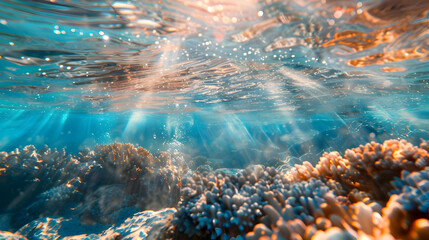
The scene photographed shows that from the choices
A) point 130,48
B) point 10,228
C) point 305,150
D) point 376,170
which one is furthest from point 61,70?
point 305,150

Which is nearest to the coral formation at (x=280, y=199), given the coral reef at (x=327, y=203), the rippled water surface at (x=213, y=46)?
the coral reef at (x=327, y=203)

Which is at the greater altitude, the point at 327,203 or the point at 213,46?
the point at 213,46

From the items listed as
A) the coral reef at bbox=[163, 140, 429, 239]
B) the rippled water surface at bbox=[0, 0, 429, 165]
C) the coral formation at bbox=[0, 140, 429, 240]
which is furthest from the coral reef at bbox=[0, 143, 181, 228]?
the rippled water surface at bbox=[0, 0, 429, 165]

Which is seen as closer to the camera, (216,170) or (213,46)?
(216,170)

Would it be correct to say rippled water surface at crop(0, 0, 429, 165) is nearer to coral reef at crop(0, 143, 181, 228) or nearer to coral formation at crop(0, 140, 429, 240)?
coral formation at crop(0, 140, 429, 240)

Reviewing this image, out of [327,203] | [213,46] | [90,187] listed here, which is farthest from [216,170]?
[90,187]

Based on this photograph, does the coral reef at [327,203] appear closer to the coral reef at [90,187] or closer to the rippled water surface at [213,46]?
the coral reef at [90,187]

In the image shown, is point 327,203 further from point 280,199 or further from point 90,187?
point 90,187

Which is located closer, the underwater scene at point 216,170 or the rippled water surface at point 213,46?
the underwater scene at point 216,170
